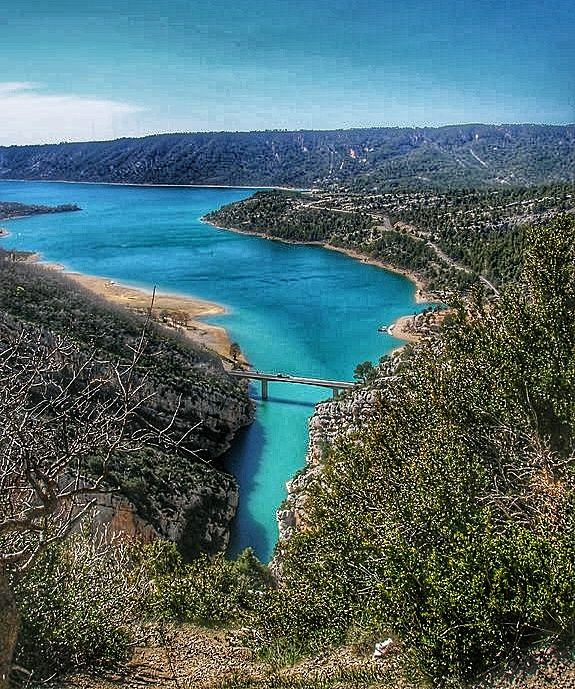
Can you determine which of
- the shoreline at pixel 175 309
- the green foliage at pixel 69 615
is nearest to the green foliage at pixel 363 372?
the shoreline at pixel 175 309

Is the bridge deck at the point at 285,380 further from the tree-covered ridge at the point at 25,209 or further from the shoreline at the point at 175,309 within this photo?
the tree-covered ridge at the point at 25,209

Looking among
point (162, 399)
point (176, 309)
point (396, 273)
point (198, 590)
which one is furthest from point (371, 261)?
point (198, 590)

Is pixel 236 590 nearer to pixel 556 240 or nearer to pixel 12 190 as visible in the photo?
pixel 556 240

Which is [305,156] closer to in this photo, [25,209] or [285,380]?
[25,209]

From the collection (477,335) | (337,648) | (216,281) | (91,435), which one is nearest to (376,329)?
(216,281)

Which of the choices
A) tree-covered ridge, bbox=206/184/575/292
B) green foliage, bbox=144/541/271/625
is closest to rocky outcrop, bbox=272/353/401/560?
green foliage, bbox=144/541/271/625

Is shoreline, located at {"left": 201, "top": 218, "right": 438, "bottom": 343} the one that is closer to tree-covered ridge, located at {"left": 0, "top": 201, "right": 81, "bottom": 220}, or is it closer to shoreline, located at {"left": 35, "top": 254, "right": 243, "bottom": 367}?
shoreline, located at {"left": 35, "top": 254, "right": 243, "bottom": 367}
